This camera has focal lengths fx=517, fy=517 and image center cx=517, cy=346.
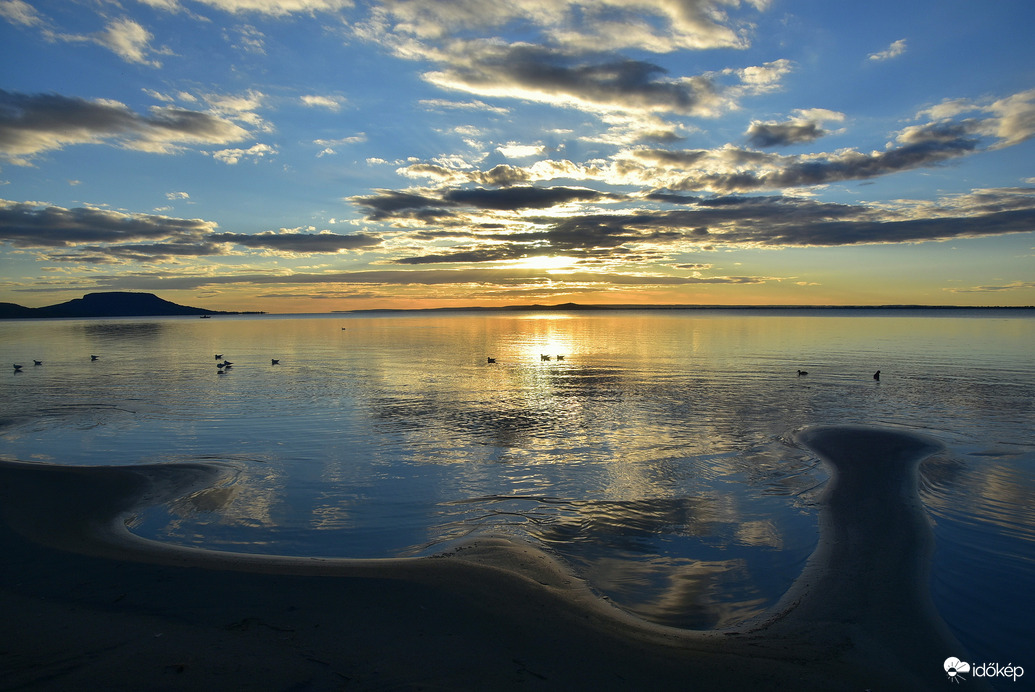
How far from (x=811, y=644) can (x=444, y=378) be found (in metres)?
30.0

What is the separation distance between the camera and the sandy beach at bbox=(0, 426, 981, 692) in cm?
591

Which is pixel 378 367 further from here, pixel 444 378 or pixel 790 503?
pixel 790 503

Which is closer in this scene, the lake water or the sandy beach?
the sandy beach

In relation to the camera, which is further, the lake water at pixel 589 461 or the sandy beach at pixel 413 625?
the lake water at pixel 589 461

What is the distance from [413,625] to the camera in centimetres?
697

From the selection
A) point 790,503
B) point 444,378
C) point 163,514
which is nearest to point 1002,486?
point 790,503

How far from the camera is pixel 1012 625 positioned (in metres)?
7.65

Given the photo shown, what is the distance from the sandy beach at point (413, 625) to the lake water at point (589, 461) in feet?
2.47

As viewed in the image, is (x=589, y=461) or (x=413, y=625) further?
(x=589, y=461)

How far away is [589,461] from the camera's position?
53.5 ft

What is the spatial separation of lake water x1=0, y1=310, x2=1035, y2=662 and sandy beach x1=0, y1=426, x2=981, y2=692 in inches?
29.6

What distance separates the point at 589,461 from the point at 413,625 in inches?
395

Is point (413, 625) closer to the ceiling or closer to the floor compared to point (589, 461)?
closer to the ceiling

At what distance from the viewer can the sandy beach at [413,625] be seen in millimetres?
5914
